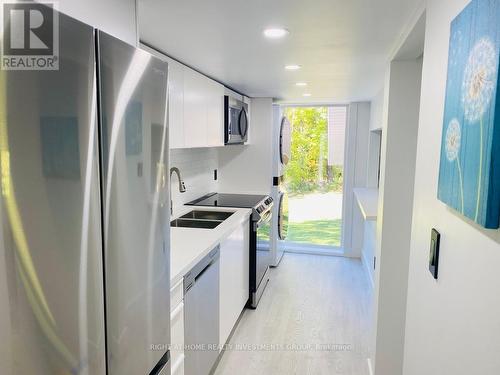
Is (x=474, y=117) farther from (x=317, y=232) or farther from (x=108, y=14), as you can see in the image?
(x=317, y=232)

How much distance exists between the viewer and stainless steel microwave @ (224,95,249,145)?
3480 mm

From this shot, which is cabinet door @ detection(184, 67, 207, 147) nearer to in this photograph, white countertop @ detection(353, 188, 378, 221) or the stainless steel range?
the stainless steel range

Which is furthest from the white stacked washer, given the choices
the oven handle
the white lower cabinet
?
the white lower cabinet

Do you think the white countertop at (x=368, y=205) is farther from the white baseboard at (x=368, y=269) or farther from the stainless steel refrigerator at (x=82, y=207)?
the stainless steel refrigerator at (x=82, y=207)

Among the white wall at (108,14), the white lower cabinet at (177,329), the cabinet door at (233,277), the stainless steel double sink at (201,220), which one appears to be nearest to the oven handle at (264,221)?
the cabinet door at (233,277)

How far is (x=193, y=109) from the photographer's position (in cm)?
268

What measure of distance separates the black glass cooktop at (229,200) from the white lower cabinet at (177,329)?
1.74 meters

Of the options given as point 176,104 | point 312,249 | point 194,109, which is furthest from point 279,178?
point 176,104

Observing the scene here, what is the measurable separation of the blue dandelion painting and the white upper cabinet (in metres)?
1.71

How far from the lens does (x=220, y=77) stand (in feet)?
10.0

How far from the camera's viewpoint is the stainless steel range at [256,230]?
3352mm

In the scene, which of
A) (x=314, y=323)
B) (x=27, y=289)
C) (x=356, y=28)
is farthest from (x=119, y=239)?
(x=314, y=323)

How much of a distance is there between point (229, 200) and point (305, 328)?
1.52m

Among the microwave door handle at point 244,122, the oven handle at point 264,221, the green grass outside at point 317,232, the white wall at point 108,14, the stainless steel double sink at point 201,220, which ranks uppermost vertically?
the white wall at point 108,14
